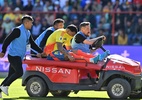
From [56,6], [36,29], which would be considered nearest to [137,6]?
[56,6]

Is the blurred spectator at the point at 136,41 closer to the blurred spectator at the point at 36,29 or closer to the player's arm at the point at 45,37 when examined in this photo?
the blurred spectator at the point at 36,29

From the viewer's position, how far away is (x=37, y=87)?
13055 millimetres

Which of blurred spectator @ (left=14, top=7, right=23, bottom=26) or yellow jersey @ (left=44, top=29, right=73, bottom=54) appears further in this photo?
blurred spectator @ (left=14, top=7, right=23, bottom=26)

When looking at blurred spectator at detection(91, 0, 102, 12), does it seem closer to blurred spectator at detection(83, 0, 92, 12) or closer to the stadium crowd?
the stadium crowd

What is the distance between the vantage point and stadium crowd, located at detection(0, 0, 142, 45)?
22.1m

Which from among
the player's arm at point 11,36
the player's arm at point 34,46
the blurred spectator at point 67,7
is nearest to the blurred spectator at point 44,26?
the blurred spectator at point 67,7

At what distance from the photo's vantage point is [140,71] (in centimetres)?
1273

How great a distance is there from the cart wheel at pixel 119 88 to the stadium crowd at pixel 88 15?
968 centimetres

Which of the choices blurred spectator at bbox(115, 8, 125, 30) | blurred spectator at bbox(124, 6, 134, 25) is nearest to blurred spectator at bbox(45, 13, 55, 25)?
blurred spectator at bbox(115, 8, 125, 30)

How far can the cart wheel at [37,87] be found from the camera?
13.0 m

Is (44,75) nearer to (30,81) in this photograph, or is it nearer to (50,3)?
(30,81)

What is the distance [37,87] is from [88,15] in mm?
10246

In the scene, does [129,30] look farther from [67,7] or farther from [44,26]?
[44,26]

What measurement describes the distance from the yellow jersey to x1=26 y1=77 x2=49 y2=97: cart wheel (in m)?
0.77
